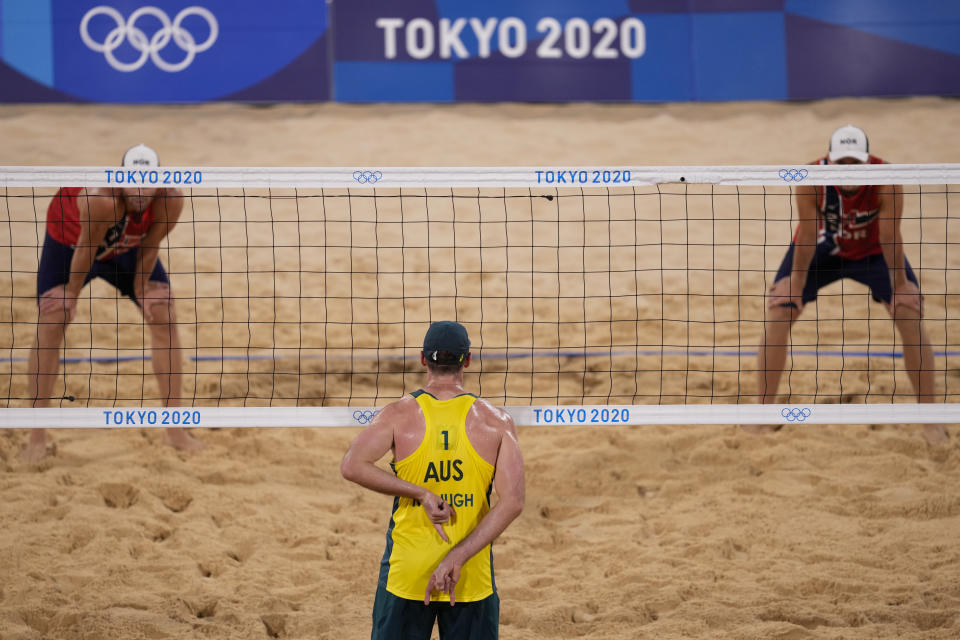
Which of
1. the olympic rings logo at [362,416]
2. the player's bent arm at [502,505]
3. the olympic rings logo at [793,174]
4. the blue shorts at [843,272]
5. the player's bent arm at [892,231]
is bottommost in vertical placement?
the player's bent arm at [502,505]

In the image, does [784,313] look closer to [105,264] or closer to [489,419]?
[489,419]

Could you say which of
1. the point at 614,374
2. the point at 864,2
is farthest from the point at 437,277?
the point at 864,2

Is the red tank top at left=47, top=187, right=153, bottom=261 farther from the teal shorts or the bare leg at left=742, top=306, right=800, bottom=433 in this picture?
the bare leg at left=742, top=306, right=800, bottom=433

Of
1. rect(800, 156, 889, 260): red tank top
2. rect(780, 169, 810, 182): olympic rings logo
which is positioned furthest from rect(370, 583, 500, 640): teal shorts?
rect(800, 156, 889, 260): red tank top

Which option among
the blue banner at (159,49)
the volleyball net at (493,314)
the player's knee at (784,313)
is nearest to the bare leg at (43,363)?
the volleyball net at (493,314)

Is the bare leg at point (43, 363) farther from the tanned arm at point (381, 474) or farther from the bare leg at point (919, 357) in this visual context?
the bare leg at point (919, 357)

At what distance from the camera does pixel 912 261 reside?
25.7 ft

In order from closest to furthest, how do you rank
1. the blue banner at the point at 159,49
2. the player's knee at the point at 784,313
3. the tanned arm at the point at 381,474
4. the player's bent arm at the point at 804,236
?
1. the tanned arm at the point at 381,474
2. the player's bent arm at the point at 804,236
3. the player's knee at the point at 784,313
4. the blue banner at the point at 159,49

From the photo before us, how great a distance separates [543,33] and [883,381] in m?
4.93

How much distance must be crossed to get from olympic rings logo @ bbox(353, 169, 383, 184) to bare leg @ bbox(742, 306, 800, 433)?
8.23ft

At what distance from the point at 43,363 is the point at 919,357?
4621 mm

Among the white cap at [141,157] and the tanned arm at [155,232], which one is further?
the tanned arm at [155,232]

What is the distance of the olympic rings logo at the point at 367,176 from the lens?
3.85 metres

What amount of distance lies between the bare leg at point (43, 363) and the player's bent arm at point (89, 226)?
217 millimetres
